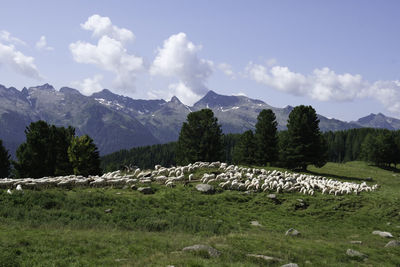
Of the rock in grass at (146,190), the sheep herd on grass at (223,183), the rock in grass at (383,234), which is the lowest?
the rock in grass at (383,234)

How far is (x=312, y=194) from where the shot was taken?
3069 cm

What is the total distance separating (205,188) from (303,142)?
3404 cm

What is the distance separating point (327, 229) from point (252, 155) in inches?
2046

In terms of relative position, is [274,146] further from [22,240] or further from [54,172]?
[22,240]

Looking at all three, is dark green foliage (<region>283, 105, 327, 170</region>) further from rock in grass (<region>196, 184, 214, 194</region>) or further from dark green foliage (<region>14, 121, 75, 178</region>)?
dark green foliage (<region>14, 121, 75, 178</region>)

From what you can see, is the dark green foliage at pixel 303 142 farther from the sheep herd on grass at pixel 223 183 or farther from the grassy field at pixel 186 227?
the grassy field at pixel 186 227

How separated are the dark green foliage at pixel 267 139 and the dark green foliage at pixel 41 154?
4180 cm

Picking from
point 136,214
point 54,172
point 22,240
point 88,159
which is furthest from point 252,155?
point 22,240

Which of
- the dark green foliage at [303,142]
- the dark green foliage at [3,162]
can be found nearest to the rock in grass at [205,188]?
the dark green foliage at [303,142]

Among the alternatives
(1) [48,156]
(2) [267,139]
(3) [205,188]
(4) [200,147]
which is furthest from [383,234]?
(1) [48,156]

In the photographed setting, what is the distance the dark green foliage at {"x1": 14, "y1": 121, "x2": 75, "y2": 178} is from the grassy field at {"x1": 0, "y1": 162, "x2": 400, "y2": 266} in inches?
1316

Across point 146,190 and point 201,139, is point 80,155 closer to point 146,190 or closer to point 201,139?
point 201,139

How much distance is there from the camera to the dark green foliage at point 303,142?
5631 cm

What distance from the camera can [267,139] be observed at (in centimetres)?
6588
